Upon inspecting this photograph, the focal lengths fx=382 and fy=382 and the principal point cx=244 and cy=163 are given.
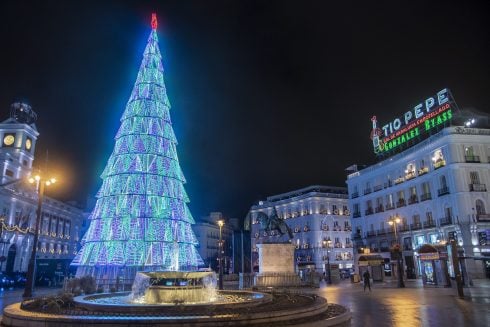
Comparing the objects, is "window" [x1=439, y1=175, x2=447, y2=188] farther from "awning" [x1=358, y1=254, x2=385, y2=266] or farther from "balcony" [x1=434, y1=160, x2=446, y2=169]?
"awning" [x1=358, y1=254, x2=385, y2=266]

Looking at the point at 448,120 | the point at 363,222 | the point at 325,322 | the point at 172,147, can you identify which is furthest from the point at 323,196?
the point at 325,322

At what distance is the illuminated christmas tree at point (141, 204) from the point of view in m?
30.8

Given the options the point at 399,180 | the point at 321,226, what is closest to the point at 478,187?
the point at 399,180

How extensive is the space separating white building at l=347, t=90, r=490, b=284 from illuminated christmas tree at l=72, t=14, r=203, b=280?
26.3m

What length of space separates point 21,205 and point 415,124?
62.8m

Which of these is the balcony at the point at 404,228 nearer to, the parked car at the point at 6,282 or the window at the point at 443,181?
the window at the point at 443,181

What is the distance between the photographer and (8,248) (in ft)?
192

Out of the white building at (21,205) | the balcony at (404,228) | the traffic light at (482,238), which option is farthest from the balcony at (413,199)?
the white building at (21,205)

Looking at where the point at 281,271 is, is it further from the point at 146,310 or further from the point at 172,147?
the point at 146,310

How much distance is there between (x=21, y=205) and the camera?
6253 centimetres

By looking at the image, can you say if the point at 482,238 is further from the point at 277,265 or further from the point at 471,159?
the point at 277,265

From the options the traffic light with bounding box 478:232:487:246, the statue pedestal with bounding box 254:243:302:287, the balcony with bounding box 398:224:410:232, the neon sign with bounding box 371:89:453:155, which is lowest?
the statue pedestal with bounding box 254:243:302:287

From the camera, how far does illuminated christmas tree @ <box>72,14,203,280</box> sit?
3075cm

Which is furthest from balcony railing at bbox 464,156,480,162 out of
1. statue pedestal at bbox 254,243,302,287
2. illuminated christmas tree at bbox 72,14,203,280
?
illuminated christmas tree at bbox 72,14,203,280
